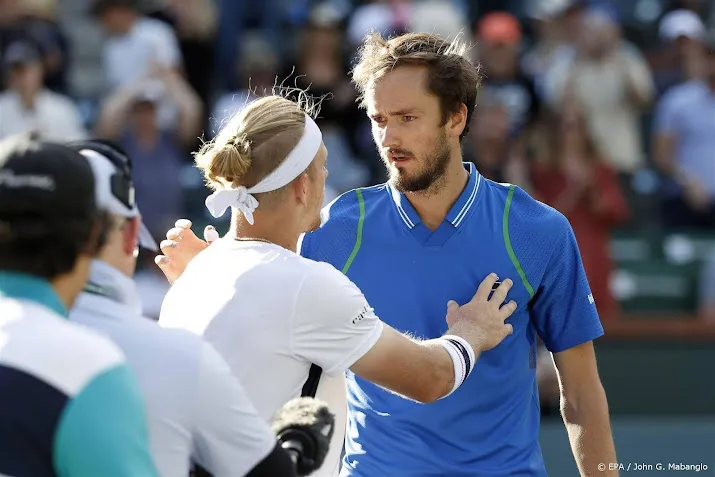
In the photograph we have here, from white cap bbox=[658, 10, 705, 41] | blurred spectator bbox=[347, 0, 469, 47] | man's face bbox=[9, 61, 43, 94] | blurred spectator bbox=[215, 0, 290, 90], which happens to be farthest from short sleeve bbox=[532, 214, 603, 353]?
white cap bbox=[658, 10, 705, 41]

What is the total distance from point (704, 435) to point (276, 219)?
5.15 m

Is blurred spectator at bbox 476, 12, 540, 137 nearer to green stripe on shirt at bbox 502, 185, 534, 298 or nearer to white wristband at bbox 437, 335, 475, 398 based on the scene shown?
green stripe on shirt at bbox 502, 185, 534, 298

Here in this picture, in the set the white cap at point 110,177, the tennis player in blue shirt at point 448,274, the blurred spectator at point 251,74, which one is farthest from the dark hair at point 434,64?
the blurred spectator at point 251,74

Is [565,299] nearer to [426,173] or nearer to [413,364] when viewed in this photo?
[426,173]

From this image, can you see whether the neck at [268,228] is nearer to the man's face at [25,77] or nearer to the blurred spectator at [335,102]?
the blurred spectator at [335,102]

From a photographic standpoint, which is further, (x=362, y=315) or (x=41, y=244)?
(x=362, y=315)

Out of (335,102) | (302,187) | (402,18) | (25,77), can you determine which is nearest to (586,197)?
(335,102)

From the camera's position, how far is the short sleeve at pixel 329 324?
2.94 m

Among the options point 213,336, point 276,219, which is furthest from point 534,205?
point 213,336

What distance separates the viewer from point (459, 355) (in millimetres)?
3258

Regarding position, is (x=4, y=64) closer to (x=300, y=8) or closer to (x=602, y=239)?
(x=300, y=8)

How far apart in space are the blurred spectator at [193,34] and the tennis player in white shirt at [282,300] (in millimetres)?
6534

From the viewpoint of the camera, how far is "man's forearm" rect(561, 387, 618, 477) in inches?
152

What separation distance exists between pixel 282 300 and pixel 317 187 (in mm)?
463
